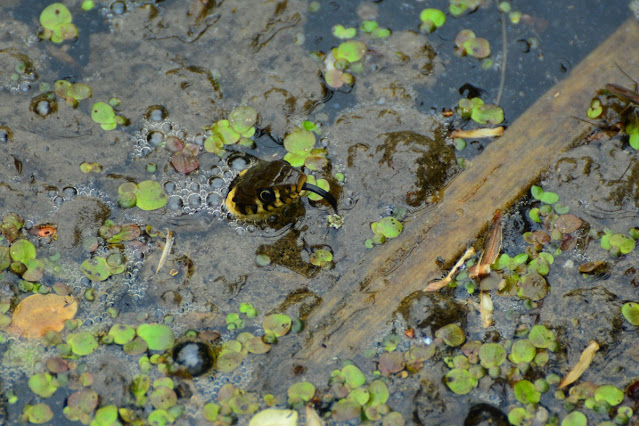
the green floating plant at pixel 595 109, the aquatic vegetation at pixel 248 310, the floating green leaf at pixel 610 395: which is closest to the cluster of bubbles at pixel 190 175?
the aquatic vegetation at pixel 248 310

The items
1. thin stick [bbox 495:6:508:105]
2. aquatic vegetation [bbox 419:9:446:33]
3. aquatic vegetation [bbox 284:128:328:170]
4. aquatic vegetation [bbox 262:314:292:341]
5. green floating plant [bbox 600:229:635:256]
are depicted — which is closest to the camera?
aquatic vegetation [bbox 262:314:292:341]

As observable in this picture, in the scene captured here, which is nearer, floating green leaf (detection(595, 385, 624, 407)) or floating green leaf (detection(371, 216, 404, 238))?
floating green leaf (detection(595, 385, 624, 407))

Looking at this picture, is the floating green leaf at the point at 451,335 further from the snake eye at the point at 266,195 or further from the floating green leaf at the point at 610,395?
the snake eye at the point at 266,195

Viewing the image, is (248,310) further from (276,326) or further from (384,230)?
(384,230)

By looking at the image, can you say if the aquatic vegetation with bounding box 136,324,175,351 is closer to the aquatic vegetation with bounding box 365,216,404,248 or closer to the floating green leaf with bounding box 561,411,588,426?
the aquatic vegetation with bounding box 365,216,404,248

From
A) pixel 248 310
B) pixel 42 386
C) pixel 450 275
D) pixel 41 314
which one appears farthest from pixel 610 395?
pixel 41 314

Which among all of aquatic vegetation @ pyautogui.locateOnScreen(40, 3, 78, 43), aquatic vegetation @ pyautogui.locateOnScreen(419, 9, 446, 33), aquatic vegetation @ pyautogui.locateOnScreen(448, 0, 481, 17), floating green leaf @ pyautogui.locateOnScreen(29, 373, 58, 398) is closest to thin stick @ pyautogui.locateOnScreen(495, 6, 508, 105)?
aquatic vegetation @ pyautogui.locateOnScreen(448, 0, 481, 17)
